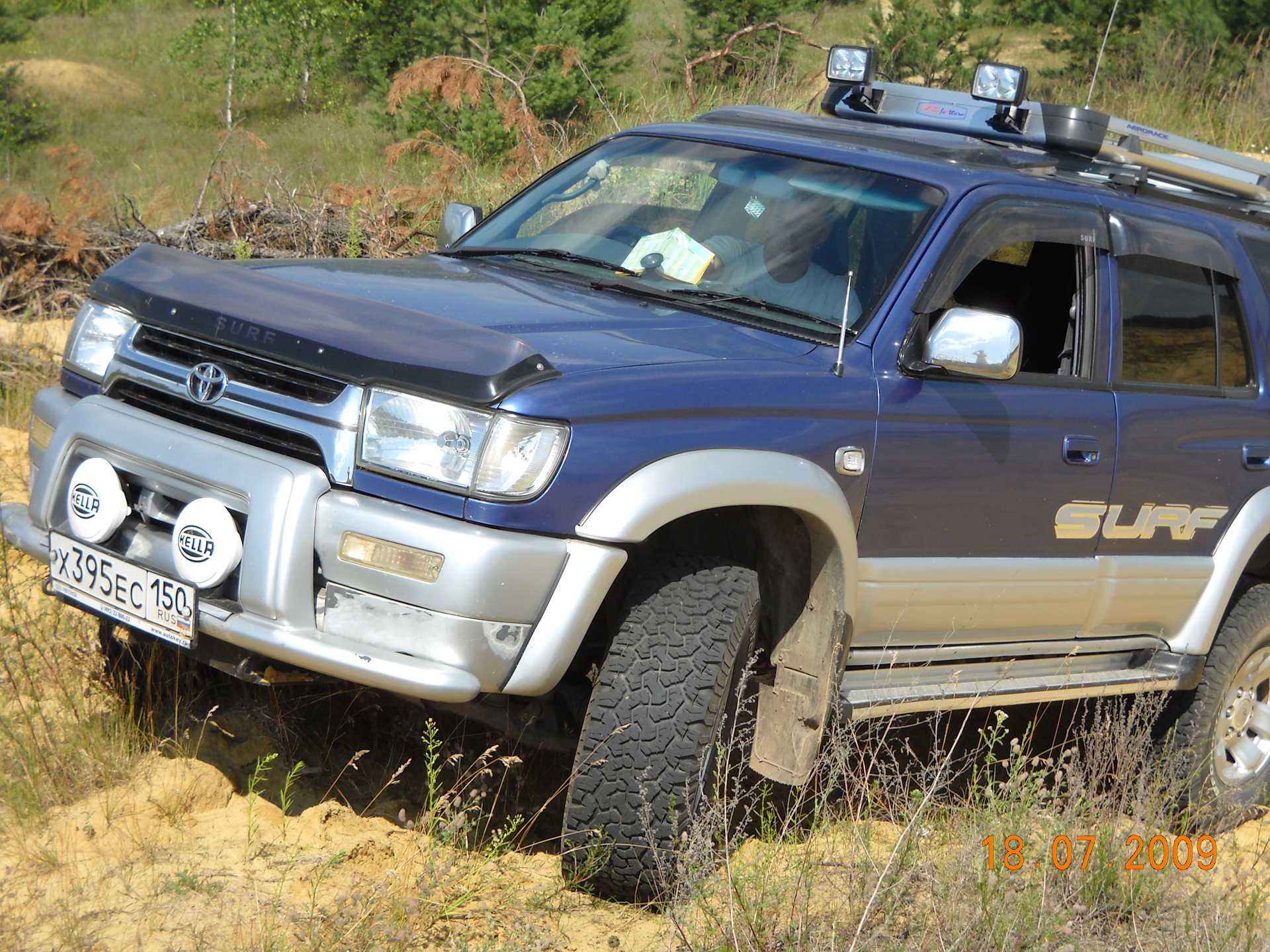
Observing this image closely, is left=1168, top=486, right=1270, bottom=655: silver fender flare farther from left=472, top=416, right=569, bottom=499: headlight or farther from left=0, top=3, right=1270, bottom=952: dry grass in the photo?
left=472, top=416, right=569, bottom=499: headlight

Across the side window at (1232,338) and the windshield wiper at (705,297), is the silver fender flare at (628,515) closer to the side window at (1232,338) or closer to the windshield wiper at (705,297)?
the windshield wiper at (705,297)

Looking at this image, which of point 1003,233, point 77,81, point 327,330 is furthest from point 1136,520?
point 77,81

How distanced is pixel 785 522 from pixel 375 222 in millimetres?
5486

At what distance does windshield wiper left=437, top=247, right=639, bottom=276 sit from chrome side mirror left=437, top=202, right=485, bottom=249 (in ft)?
0.47

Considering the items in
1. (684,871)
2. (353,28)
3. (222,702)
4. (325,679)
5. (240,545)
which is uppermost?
(353,28)

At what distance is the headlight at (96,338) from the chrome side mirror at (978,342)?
6.69ft

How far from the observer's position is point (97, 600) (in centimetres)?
280

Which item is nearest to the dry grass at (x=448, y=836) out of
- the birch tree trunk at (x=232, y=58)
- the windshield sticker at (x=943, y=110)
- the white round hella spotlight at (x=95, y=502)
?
the white round hella spotlight at (x=95, y=502)

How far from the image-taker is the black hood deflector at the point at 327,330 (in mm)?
2539

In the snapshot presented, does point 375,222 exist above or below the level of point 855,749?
above

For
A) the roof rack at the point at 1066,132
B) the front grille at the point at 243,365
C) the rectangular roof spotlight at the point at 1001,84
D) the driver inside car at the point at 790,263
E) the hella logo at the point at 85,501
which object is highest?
the rectangular roof spotlight at the point at 1001,84

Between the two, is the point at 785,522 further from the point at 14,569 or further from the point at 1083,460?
the point at 14,569

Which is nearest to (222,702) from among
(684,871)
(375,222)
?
(684,871)
